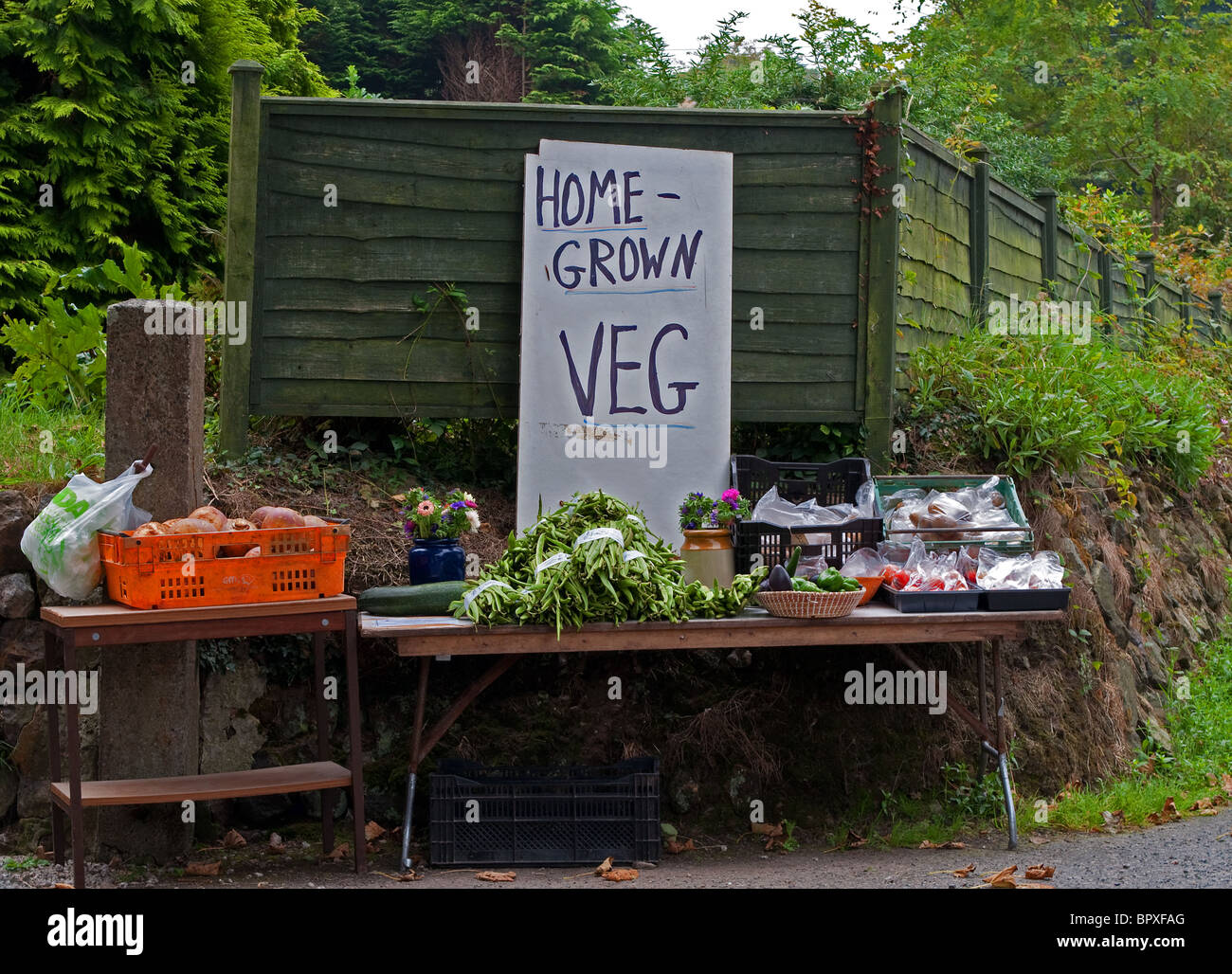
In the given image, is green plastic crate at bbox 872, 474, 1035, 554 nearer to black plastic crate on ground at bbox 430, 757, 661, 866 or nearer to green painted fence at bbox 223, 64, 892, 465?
green painted fence at bbox 223, 64, 892, 465

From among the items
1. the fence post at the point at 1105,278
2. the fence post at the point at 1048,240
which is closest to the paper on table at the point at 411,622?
the fence post at the point at 1048,240

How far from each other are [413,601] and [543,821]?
106cm

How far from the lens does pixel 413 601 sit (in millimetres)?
4801

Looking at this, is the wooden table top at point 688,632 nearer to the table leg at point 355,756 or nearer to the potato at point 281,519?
the table leg at point 355,756

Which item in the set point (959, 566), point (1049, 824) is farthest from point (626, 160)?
point (1049, 824)

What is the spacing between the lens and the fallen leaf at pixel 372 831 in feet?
16.7

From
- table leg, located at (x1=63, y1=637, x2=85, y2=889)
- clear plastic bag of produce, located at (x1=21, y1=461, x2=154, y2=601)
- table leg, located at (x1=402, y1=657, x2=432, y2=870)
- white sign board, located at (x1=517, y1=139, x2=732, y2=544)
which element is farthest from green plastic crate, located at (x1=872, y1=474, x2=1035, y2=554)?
table leg, located at (x1=63, y1=637, x2=85, y2=889)

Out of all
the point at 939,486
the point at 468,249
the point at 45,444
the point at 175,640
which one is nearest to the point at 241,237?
the point at 468,249

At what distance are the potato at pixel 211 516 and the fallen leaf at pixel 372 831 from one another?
1.52 m

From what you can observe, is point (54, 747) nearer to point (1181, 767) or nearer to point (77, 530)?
point (77, 530)

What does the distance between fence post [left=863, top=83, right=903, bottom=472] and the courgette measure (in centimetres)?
271

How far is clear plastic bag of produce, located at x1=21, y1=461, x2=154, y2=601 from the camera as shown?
447 centimetres

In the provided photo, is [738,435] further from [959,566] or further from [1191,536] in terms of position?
[1191,536]

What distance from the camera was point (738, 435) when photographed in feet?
22.3
